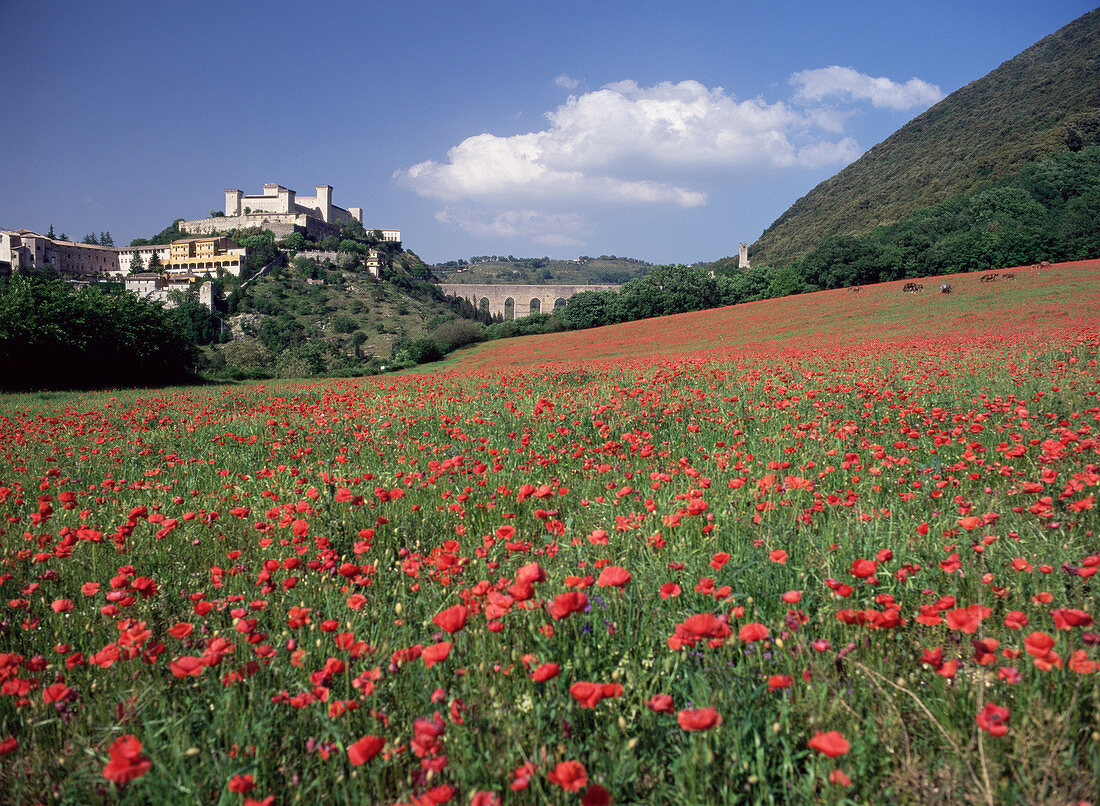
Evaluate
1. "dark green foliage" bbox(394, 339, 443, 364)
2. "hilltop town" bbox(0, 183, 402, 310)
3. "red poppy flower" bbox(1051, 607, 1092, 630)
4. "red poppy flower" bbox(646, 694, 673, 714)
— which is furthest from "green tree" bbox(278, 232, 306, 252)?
"red poppy flower" bbox(1051, 607, 1092, 630)

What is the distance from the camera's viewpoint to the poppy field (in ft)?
5.00

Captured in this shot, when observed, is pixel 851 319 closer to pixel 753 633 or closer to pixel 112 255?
pixel 753 633

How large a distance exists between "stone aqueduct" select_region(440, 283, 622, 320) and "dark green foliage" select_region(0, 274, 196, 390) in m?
100

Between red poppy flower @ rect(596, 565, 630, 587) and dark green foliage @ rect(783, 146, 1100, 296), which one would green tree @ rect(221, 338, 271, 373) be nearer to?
dark green foliage @ rect(783, 146, 1100, 296)

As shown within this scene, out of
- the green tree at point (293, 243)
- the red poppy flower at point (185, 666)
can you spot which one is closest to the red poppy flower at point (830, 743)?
the red poppy flower at point (185, 666)

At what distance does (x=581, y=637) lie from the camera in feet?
6.96

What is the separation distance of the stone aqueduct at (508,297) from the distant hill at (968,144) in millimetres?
43410

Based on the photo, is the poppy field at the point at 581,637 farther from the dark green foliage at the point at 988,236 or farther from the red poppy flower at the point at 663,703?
the dark green foliage at the point at 988,236

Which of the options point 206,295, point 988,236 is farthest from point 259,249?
point 988,236

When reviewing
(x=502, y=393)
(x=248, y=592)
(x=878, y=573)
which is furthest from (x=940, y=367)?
(x=248, y=592)

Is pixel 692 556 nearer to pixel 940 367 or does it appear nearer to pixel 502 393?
pixel 502 393

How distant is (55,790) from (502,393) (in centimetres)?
802

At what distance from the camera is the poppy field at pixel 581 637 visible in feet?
5.00

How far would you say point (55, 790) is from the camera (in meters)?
1.62
